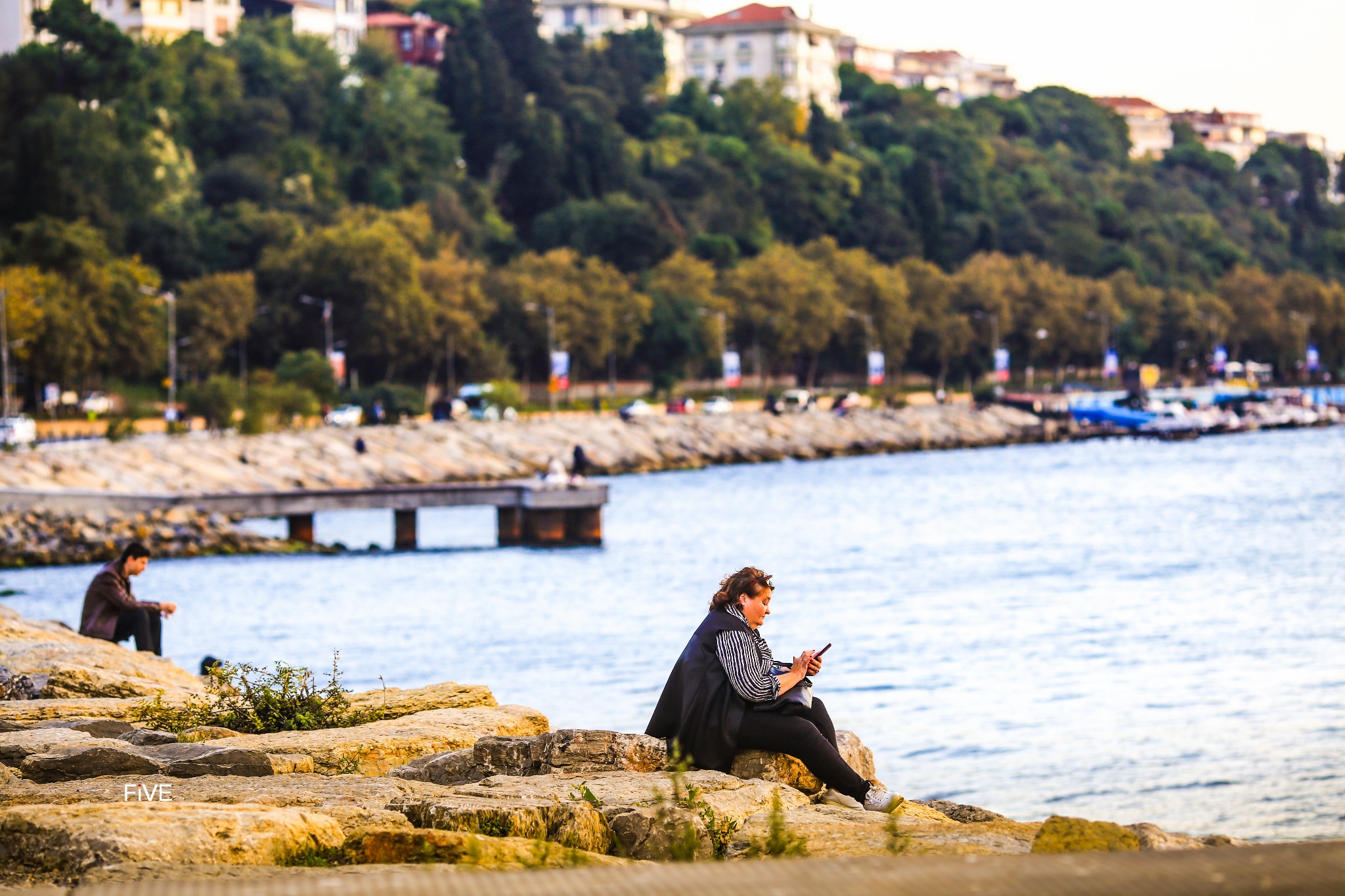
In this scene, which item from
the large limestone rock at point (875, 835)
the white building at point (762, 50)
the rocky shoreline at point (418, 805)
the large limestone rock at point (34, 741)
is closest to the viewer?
the rocky shoreline at point (418, 805)

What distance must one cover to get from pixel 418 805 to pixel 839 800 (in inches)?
87.2

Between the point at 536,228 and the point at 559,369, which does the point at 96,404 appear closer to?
the point at 559,369

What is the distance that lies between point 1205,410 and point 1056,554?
71.9m

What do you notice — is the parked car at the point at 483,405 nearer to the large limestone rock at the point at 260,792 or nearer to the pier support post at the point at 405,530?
the pier support post at the point at 405,530

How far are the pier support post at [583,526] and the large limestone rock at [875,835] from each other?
1281 inches

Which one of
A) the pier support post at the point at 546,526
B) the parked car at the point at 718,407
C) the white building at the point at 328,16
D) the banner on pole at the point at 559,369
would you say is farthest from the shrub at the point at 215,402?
the white building at the point at 328,16

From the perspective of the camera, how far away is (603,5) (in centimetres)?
17212

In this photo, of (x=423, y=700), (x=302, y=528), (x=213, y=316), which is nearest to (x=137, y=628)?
(x=423, y=700)

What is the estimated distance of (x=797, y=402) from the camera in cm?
9888

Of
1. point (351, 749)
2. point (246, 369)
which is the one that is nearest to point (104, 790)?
point (351, 749)

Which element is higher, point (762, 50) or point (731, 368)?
point (762, 50)

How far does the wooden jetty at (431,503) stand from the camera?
39875 mm

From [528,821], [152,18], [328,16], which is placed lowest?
[528,821]

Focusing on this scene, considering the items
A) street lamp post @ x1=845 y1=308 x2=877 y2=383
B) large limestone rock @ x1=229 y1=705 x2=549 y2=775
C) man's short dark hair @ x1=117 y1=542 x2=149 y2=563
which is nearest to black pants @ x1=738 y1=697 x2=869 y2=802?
large limestone rock @ x1=229 y1=705 x2=549 y2=775
